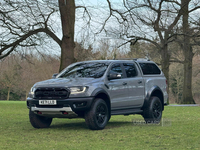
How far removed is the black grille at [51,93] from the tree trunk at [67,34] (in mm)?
10755

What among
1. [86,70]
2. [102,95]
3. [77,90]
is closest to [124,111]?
Answer: [102,95]

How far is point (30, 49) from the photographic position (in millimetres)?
23062

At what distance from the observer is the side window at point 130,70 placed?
1112 centimetres

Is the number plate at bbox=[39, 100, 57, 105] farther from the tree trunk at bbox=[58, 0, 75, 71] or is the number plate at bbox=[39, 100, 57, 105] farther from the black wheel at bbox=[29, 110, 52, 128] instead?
the tree trunk at bbox=[58, 0, 75, 71]

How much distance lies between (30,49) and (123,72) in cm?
1331

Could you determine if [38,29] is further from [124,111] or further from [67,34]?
[124,111]

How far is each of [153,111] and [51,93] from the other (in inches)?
151

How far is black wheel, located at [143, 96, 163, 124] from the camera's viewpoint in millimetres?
11359

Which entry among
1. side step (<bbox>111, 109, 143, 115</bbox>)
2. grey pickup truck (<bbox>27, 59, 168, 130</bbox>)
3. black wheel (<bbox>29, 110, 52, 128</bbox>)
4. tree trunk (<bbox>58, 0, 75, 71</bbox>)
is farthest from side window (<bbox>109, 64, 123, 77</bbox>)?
tree trunk (<bbox>58, 0, 75, 71</bbox>)

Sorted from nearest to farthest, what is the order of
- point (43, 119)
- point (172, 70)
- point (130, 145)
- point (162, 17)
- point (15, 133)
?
point (130, 145) < point (15, 133) < point (43, 119) < point (162, 17) < point (172, 70)

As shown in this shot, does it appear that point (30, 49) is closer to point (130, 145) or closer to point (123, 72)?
point (123, 72)

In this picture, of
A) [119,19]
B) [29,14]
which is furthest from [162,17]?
[29,14]

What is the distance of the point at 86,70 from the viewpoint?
34.7ft

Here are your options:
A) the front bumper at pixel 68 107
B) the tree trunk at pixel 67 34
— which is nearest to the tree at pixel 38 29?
the tree trunk at pixel 67 34
